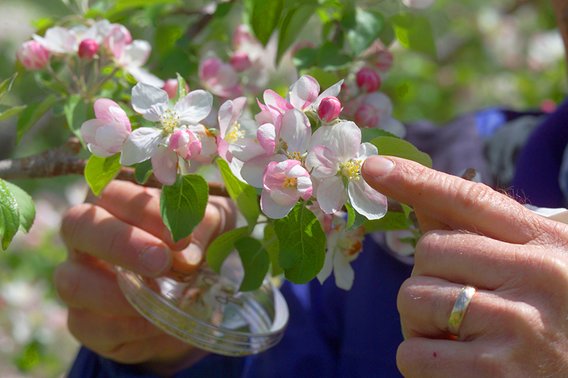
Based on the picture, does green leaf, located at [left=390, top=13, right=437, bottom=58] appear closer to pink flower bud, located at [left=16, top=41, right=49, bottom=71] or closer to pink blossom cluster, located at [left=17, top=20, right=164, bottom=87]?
pink blossom cluster, located at [left=17, top=20, right=164, bottom=87]

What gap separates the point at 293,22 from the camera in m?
1.07

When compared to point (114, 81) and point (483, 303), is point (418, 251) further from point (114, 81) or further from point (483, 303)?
point (114, 81)

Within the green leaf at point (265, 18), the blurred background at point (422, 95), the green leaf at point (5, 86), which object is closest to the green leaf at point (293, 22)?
the green leaf at point (265, 18)

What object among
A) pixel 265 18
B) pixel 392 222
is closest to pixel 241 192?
pixel 392 222

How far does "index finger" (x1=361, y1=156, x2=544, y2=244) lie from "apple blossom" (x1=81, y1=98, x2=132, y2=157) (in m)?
0.21

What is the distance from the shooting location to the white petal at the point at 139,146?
0.80 metres

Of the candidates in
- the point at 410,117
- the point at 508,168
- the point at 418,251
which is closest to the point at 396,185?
the point at 418,251

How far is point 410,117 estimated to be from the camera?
2637 millimetres

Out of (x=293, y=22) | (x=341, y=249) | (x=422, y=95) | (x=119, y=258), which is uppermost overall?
(x=293, y=22)

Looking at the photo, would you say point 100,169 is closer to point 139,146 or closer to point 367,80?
point 139,146

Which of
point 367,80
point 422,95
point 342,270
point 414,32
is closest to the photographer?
point 342,270

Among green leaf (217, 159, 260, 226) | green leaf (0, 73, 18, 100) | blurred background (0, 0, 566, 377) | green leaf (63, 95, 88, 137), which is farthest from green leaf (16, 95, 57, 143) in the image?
blurred background (0, 0, 566, 377)

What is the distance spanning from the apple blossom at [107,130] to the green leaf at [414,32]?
17.3 inches

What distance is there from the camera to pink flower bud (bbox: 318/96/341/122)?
30.3 inches
